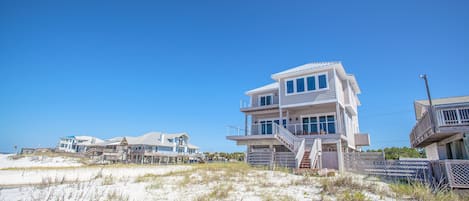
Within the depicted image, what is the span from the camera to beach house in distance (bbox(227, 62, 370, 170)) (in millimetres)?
14453

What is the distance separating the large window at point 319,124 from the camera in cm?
1649

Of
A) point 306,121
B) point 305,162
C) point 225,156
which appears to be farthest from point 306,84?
point 225,156

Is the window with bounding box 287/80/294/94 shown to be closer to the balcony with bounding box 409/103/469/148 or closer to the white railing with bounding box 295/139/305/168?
the white railing with bounding box 295/139/305/168

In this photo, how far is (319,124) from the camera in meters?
17.0

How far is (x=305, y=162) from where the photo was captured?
1353 centimetres

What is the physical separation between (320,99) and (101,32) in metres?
18.8

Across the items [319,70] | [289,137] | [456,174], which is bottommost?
[456,174]

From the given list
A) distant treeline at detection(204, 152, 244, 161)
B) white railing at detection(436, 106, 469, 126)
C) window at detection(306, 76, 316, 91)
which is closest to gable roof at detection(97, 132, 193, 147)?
distant treeline at detection(204, 152, 244, 161)

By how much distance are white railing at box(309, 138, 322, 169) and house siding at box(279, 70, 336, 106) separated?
11.1ft

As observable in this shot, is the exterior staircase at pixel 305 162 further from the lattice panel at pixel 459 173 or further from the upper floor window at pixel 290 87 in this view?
the lattice panel at pixel 459 173

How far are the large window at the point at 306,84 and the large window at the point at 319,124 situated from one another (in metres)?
2.70

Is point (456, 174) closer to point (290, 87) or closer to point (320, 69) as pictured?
point (320, 69)

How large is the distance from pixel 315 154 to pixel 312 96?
16.3 ft

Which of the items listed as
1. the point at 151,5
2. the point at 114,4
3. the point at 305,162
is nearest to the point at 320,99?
the point at 305,162
